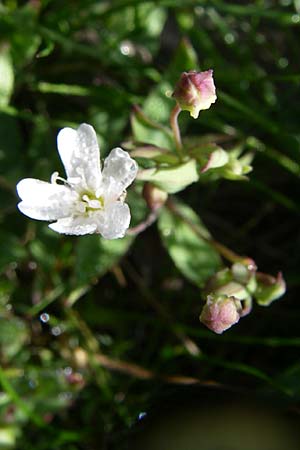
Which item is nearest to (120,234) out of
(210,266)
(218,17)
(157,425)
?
(210,266)

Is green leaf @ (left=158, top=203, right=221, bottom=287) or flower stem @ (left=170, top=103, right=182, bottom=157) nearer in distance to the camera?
flower stem @ (left=170, top=103, right=182, bottom=157)

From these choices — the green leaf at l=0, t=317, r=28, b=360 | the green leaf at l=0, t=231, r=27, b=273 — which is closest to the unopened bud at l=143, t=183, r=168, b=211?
the green leaf at l=0, t=231, r=27, b=273

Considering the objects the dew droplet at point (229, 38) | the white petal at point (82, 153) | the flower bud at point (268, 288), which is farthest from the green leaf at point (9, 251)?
the dew droplet at point (229, 38)

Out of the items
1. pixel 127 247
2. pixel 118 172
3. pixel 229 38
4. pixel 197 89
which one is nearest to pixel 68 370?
pixel 127 247

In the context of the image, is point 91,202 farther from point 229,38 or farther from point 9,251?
point 229,38

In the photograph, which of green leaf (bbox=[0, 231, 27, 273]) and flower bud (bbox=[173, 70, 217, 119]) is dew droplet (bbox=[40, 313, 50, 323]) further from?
flower bud (bbox=[173, 70, 217, 119])

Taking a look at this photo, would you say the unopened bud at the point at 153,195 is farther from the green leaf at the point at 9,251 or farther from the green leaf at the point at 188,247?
the green leaf at the point at 9,251
